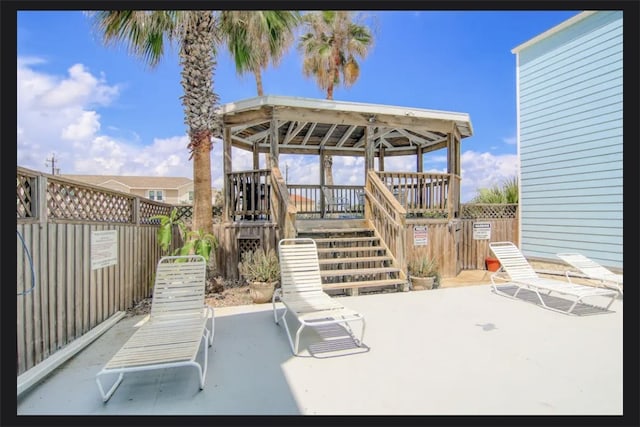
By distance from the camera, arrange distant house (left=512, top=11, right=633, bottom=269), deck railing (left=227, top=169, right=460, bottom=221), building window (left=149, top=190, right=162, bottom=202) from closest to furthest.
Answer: deck railing (left=227, top=169, right=460, bottom=221) < distant house (left=512, top=11, right=633, bottom=269) < building window (left=149, top=190, right=162, bottom=202)

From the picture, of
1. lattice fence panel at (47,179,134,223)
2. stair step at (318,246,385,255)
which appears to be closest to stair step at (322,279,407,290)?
stair step at (318,246,385,255)

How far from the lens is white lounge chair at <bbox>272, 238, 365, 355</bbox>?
355cm

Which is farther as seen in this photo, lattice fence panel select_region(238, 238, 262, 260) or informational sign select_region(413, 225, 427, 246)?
informational sign select_region(413, 225, 427, 246)

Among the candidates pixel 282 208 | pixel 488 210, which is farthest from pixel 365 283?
pixel 488 210

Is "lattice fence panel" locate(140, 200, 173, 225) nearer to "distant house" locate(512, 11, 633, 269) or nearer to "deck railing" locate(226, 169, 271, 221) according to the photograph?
"deck railing" locate(226, 169, 271, 221)

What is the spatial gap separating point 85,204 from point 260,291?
2.81 metres

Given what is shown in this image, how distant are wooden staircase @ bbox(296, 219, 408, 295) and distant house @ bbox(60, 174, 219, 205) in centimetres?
2917

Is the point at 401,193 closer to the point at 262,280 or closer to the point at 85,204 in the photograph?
the point at 262,280

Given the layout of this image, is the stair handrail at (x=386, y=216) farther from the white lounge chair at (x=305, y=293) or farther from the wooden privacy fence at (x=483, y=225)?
the wooden privacy fence at (x=483, y=225)

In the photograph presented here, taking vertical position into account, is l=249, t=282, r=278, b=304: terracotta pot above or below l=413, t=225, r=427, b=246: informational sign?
below

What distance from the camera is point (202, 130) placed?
19.9ft

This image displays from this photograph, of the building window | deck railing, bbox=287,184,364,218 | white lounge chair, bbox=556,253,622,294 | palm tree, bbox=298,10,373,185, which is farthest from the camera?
the building window

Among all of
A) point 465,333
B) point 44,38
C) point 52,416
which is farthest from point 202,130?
point 465,333

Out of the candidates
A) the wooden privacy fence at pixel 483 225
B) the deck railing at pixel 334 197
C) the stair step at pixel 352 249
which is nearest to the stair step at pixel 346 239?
the stair step at pixel 352 249
